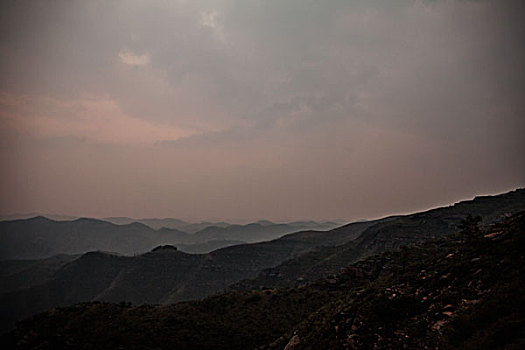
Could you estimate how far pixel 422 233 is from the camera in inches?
5187

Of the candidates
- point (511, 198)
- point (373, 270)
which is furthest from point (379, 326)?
point (511, 198)

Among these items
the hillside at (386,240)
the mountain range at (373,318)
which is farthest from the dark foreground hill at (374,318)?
the hillside at (386,240)

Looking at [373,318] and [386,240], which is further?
[386,240]

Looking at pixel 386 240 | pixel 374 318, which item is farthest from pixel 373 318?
pixel 386 240

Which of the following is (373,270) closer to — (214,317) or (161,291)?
(214,317)

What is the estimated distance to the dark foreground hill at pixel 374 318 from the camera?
1359 cm

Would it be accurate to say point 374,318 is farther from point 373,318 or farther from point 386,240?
point 386,240

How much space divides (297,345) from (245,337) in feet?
83.0

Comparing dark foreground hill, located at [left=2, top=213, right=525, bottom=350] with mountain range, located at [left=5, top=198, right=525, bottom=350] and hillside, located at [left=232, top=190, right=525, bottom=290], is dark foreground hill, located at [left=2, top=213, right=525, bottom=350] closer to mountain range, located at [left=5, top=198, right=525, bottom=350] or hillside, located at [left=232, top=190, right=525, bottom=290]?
mountain range, located at [left=5, top=198, right=525, bottom=350]

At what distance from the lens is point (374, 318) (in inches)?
781

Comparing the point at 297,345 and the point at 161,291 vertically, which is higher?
the point at 297,345

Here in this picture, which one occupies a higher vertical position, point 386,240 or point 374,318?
point 374,318

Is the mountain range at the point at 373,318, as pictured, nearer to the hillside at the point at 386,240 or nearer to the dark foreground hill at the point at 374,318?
the dark foreground hill at the point at 374,318

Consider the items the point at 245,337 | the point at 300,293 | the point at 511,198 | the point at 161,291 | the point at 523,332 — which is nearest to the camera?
the point at 523,332
